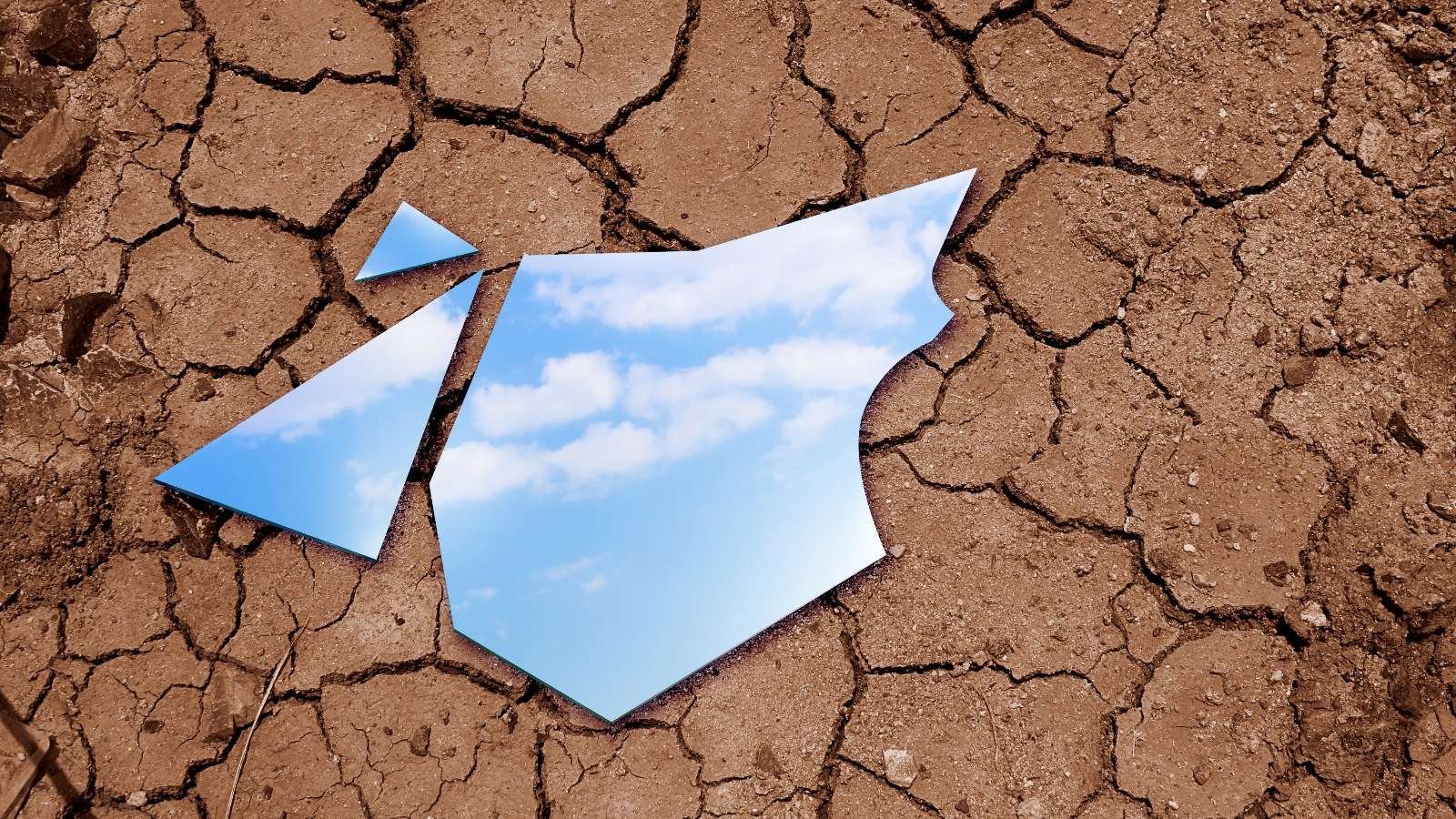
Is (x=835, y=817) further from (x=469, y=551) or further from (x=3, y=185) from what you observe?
(x=3, y=185)

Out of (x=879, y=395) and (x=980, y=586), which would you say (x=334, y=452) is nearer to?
(x=879, y=395)

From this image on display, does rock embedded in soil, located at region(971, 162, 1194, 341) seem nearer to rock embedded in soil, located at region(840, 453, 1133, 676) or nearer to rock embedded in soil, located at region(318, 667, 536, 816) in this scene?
rock embedded in soil, located at region(840, 453, 1133, 676)

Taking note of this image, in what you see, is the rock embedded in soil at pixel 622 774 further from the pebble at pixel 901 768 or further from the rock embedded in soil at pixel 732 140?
the rock embedded in soil at pixel 732 140

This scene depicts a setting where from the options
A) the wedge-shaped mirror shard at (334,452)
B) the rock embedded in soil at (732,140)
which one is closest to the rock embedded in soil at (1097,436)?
the rock embedded in soil at (732,140)

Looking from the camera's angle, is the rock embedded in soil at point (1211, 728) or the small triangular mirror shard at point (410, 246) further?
the small triangular mirror shard at point (410, 246)

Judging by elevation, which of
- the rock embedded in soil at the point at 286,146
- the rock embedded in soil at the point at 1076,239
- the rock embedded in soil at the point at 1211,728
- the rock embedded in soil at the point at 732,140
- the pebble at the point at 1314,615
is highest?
the rock embedded in soil at the point at 286,146

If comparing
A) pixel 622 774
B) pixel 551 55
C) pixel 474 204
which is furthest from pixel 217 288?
pixel 622 774

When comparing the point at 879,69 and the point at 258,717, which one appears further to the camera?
the point at 879,69
